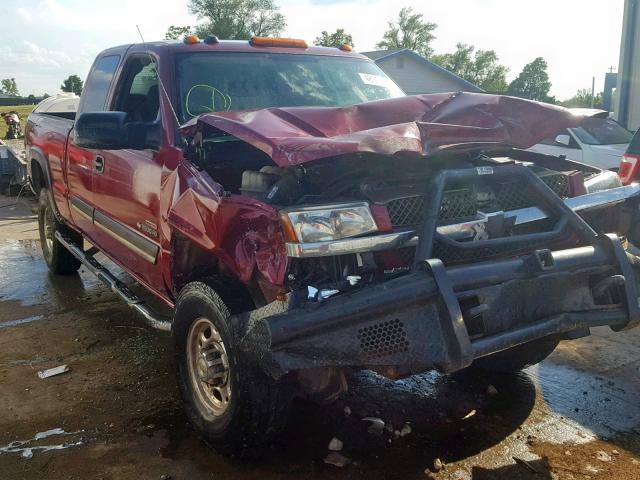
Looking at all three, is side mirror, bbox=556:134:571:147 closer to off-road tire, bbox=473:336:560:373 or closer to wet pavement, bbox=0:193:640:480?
wet pavement, bbox=0:193:640:480

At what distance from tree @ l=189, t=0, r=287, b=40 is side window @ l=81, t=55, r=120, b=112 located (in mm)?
56962

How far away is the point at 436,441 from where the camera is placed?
3.21 m

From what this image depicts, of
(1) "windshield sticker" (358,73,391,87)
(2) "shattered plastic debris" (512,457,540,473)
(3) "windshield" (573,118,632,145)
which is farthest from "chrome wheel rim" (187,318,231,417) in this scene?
(3) "windshield" (573,118,632,145)

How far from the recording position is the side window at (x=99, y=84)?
4.79 metres

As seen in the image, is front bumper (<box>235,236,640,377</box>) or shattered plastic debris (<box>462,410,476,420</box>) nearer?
front bumper (<box>235,236,640,377</box>)

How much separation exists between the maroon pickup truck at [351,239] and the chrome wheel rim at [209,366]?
0.01 metres

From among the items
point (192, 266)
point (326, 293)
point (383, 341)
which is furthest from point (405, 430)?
point (192, 266)

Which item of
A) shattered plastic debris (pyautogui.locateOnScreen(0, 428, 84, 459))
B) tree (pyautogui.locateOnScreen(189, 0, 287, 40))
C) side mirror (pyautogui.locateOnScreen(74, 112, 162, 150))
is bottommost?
shattered plastic debris (pyautogui.locateOnScreen(0, 428, 84, 459))

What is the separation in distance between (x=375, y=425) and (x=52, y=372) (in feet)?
7.65

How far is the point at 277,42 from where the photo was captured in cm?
444

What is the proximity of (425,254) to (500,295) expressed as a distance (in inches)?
13.8

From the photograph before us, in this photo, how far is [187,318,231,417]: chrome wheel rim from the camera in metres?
3.01

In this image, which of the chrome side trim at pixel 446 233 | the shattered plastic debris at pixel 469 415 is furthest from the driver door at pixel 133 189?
the shattered plastic debris at pixel 469 415

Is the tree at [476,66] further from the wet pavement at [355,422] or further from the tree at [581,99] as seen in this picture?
the wet pavement at [355,422]
